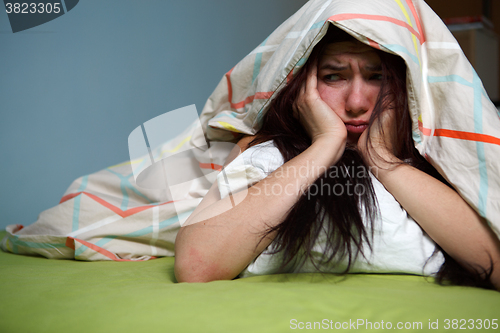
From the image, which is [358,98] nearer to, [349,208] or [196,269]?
[349,208]

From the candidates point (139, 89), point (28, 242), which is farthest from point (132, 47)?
point (28, 242)

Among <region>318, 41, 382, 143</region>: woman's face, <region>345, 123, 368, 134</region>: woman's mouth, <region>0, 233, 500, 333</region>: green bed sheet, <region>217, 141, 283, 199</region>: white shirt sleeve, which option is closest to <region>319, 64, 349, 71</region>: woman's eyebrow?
<region>318, 41, 382, 143</region>: woman's face

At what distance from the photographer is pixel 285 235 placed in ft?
2.05

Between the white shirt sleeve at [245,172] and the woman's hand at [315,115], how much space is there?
0.37 feet

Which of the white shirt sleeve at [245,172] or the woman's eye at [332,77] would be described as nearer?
the white shirt sleeve at [245,172]

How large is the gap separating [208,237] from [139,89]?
123cm

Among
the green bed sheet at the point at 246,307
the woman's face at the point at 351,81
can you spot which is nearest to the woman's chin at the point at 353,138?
the woman's face at the point at 351,81

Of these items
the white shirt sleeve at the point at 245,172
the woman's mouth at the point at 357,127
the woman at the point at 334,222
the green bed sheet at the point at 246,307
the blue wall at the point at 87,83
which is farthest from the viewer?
the blue wall at the point at 87,83

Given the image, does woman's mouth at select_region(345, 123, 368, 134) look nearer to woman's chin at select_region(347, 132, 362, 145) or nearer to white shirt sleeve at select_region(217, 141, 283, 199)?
woman's chin at select_region(347, 132, 362, 145)

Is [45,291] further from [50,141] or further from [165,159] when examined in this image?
[50,141]

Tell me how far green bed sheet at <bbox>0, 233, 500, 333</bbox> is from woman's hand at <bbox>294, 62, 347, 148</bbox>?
0.97 feet

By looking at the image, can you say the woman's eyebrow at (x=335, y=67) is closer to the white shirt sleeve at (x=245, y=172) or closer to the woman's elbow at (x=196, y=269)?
the white shirt sleeve at (x=245, y=172)

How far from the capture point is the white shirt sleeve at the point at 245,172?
707 millimetres

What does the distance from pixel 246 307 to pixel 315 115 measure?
458mm
